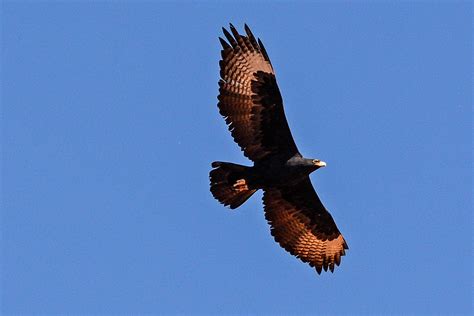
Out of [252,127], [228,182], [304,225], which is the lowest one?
[228,182]

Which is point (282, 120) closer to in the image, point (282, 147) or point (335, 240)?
point (282, 147)

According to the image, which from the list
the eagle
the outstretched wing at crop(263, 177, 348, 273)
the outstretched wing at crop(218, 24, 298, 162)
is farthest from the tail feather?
the outstretched wing at crop(263, 177, 348, 273)

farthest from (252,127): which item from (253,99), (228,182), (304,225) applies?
(304,225)

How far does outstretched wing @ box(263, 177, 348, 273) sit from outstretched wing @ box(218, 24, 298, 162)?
1246 mm

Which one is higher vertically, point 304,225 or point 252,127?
point 252,127

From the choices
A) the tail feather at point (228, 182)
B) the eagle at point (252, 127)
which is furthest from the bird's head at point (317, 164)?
the tail feather at point (228, 182)

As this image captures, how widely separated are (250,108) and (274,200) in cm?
183

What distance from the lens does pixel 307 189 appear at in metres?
19.1

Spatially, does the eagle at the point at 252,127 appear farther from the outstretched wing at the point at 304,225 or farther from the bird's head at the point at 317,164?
the outstretched wing at the point at 304,225

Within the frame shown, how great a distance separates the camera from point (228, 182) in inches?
698

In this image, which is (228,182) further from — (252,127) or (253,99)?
(253,99)

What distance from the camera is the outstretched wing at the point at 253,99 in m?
17.9

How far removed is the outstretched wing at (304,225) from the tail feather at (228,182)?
1.31 m

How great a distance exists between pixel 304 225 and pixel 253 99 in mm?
2607
